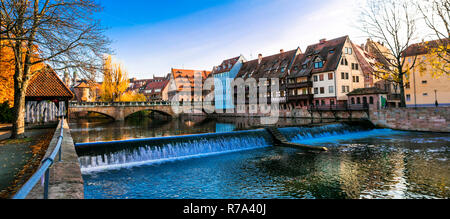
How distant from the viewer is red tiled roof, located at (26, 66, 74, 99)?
21906mm

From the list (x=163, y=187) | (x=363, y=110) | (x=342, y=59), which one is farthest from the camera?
(x=342, y=59)

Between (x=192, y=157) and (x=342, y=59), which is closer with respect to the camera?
(x=192, y=157)

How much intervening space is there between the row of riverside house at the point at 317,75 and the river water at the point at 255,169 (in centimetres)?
2691

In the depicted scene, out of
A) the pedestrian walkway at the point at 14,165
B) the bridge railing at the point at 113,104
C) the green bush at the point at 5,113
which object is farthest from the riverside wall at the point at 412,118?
the green bush at the point at 5,113

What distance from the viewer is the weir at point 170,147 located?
47.7 ft

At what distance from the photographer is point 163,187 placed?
1080 centimetres

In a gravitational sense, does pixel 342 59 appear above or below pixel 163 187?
above

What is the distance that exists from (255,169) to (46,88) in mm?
19965

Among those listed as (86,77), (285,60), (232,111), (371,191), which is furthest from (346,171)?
(232,111)

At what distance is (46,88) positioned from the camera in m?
22.7

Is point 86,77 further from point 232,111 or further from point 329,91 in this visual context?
point 232,111

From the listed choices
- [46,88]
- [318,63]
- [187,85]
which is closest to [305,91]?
[318,63]

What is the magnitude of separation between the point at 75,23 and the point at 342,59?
44612 millimetres
